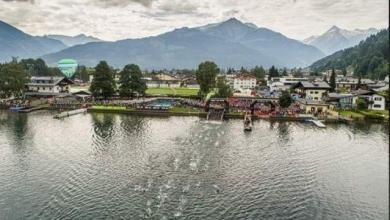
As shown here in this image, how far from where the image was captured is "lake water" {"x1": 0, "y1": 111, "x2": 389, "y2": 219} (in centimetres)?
2188

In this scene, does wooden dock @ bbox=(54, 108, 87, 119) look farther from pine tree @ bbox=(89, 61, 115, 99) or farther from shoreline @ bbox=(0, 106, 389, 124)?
pine tree @ bbox=(89, 61, 115, 99)

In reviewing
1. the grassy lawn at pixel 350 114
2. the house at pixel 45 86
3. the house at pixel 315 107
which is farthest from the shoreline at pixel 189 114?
the house at pixel 45 86

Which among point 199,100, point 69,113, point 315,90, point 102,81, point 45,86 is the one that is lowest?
point 69,113

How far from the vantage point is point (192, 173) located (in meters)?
28.8

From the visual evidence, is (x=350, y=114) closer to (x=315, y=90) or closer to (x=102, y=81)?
(x=315, y=90)

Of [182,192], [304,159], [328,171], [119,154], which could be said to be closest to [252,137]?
[304,159]

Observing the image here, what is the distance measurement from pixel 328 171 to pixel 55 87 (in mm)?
68210

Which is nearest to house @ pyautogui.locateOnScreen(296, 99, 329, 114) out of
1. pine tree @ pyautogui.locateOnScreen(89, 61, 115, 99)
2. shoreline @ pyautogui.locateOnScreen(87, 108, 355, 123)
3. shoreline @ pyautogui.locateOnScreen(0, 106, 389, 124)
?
shoreline @ pyautogui.locateOnScreen(0, 106, 389, 124)

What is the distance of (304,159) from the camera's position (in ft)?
108

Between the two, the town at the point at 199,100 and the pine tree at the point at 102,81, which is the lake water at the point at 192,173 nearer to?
the town at the point at 199,100

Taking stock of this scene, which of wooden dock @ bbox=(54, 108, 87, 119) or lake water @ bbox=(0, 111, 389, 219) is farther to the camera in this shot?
wooden dock @ bbox=(54, 108, 87, 119)

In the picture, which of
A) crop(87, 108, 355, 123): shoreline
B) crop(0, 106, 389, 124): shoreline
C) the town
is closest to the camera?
crop(0, 106, 389, 124): shoreline

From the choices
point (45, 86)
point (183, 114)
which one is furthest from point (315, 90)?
point (45, 86)

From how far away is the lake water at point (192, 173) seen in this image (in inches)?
861
